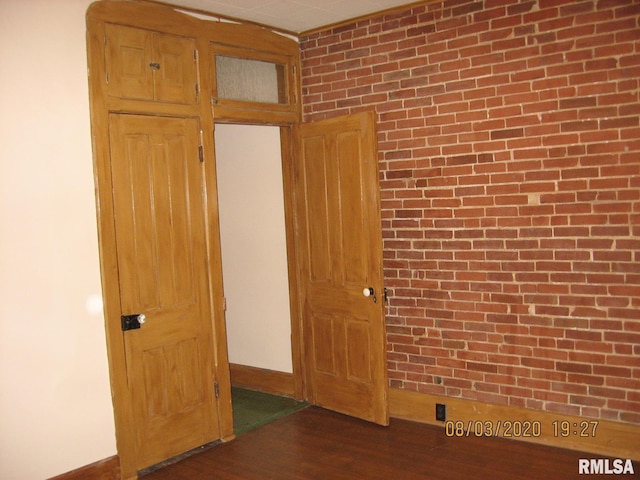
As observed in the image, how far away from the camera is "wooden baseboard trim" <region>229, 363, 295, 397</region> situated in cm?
494

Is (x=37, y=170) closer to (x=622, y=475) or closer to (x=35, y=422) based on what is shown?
(x=35, y=422)

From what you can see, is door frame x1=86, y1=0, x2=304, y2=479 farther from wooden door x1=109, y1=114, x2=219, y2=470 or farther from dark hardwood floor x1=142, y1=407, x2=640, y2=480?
dark hardwood floor x1=142, y1=407, x2=640, y2=480

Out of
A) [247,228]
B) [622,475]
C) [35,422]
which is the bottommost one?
[622,475]

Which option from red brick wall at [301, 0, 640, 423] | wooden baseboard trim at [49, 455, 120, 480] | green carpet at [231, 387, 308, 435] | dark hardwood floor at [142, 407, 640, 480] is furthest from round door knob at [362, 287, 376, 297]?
wooden baseboard trim at [49, 455, 120, 480]

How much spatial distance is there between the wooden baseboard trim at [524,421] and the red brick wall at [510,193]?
7 centimetres

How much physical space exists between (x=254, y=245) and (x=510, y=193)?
2326 mm

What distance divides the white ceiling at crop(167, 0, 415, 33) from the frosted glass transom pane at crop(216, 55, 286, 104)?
12.3 inches

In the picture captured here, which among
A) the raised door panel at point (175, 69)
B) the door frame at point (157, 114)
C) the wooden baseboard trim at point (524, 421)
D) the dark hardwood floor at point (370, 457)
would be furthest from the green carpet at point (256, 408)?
the raised door panel at point (175, 69)

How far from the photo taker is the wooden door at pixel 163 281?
3.54 m

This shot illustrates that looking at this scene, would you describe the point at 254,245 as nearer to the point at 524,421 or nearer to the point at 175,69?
the point at 175,69

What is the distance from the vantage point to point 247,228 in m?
5.16

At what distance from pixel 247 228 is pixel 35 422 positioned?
2.47m

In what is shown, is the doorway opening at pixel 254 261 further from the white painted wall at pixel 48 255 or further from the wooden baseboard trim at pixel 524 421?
the white painted wall at pixel 48 255

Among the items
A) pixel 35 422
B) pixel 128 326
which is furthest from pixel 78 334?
pixel 35 422
